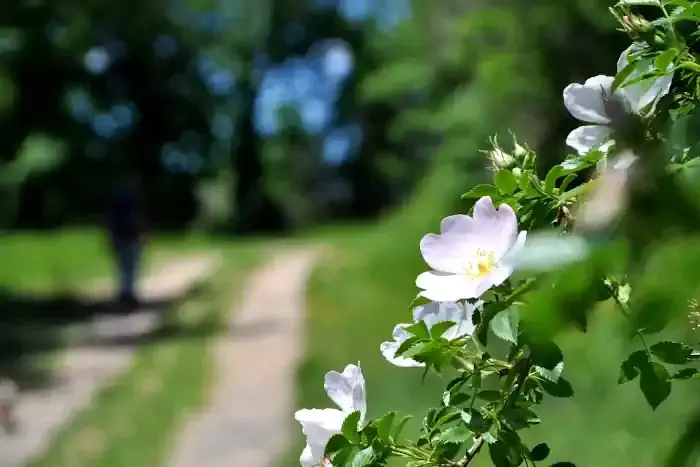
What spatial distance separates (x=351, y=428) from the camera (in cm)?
75

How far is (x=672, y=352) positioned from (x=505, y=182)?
21 centimetres

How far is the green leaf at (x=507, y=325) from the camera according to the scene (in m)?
0.63

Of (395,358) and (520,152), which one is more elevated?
(520,152)

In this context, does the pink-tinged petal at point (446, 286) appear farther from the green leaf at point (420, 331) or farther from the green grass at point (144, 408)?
the green grass at point (144, 408)

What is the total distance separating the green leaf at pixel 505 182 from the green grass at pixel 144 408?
12.3 feet

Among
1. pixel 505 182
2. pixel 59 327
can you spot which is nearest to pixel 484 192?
pixel 505 182

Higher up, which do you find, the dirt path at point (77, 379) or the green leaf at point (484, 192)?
the green leaf at point (484, 192)

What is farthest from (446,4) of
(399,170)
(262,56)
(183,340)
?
(399,170)

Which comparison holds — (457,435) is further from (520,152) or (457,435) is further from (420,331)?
(520,152)

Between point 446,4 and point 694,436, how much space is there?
10.1 metres

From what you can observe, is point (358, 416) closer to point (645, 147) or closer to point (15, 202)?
point (645, 147)

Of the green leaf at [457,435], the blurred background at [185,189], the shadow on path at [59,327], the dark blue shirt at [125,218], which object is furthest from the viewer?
the dark blue shirt at [125,218]

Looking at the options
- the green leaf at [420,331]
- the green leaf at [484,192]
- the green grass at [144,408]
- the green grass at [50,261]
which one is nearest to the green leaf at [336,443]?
the green leaf at [420,331]

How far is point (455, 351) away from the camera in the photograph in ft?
2.43
